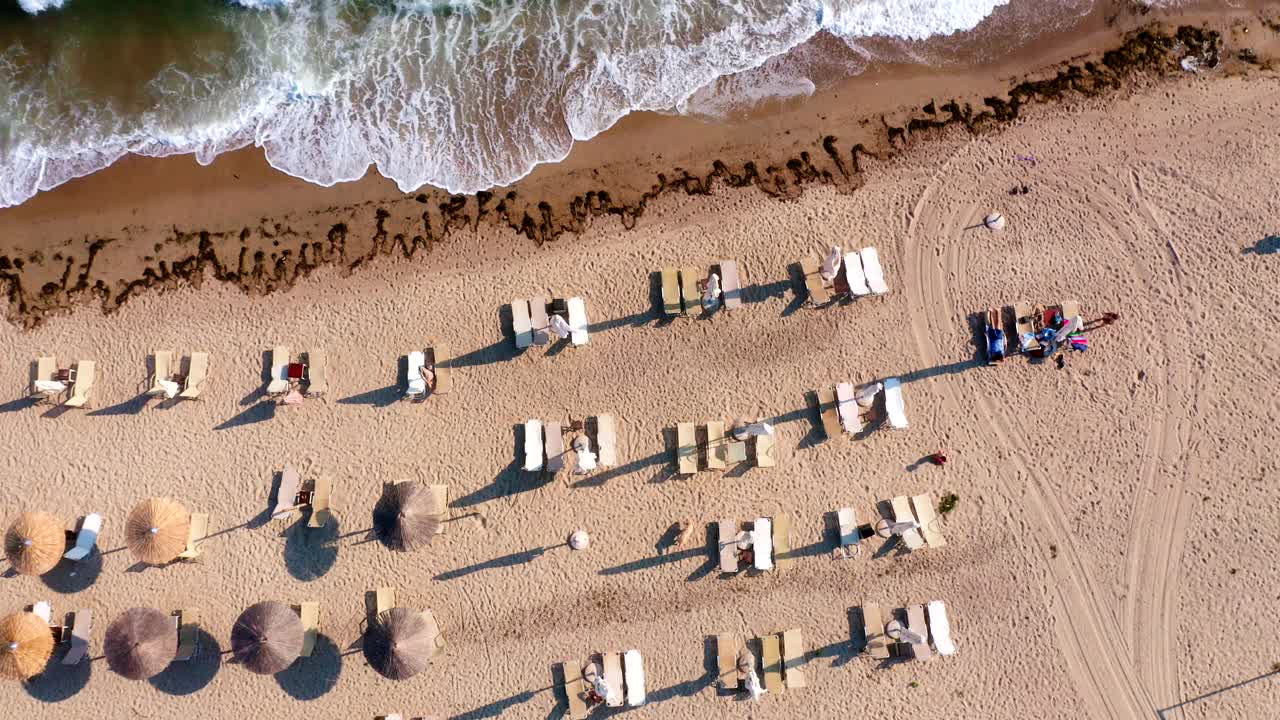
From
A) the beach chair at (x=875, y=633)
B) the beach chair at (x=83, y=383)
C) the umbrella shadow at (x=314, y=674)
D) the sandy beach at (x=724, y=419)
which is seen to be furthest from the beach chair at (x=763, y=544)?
the beach chair at (x=83, y=383)

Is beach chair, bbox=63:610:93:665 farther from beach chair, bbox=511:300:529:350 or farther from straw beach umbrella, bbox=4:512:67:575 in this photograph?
beach chair, bbox=511:300:529:350

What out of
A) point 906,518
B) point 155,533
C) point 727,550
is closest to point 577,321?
point 727,550

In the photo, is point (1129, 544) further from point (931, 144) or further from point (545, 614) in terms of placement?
point (545, 614)

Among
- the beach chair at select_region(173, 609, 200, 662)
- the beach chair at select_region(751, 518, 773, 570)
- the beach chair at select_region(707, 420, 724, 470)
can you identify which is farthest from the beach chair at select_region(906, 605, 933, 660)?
the beach chair at select_region(173, 609, 200, 662)

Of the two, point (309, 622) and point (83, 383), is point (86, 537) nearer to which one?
point (83, 383)

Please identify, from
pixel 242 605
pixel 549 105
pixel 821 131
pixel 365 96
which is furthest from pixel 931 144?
pixel 242 605
